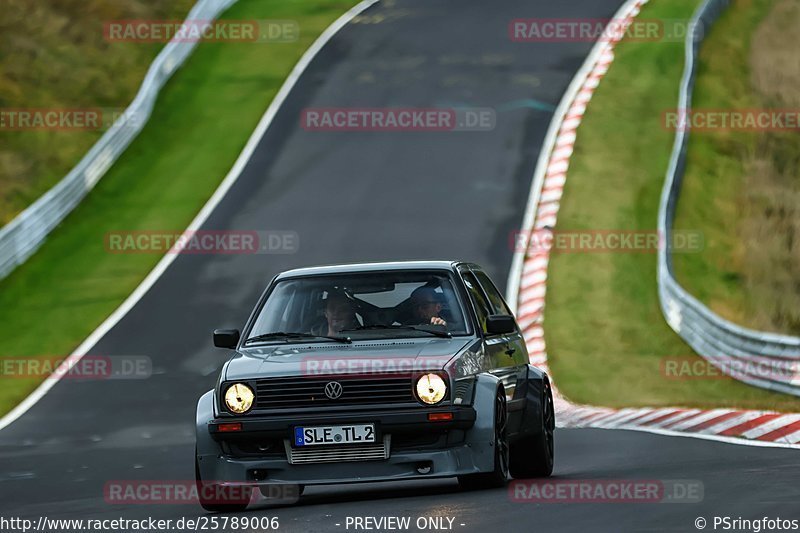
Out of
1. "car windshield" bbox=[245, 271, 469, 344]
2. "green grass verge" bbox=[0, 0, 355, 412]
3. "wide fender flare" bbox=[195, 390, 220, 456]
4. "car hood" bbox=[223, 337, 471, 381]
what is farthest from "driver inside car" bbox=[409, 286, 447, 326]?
"green grass verge" bbox=[0, 0, 355, 412]

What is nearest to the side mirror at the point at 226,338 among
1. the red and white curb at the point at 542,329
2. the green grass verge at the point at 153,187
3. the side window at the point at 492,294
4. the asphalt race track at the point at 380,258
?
the asphalt race track at the point at 380,258

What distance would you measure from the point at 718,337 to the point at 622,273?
16.0 feet

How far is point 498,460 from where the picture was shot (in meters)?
10.1

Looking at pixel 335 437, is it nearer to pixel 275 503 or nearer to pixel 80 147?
pixel 275 503

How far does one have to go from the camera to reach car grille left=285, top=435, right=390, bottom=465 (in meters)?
9.80

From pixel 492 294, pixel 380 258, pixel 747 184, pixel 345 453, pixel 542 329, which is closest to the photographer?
pixel 345 453

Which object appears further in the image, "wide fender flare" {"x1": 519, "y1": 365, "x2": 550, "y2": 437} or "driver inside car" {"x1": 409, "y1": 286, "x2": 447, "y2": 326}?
"wide fender flare" {"x1": 519, "y1": 365, "x2": 550, "y2": 437}

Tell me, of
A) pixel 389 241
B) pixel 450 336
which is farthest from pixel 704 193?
pixel 450 336

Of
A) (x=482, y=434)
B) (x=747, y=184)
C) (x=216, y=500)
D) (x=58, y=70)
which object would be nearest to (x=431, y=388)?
(x=482, y=434)

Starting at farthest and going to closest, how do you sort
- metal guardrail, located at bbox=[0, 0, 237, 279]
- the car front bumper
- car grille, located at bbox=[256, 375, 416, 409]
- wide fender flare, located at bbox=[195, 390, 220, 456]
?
1. metal guardrail, located at bbox=[0, 0, 237, 279]
2. wide fender flare, located at bbox=[195, 390, 220, 456]
3. car grille, located at bbox=[256, 375, 416, 409]
4. the car front bumper

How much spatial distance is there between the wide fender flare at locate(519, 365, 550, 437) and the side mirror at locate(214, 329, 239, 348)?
2.03m

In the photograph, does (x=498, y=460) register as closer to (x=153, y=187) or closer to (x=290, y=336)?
(x=290, y=336)

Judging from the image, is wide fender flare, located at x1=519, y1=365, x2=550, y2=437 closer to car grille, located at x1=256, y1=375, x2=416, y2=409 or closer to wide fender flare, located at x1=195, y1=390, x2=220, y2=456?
car grille, located at x1=256, y1=375, x2=416, y2=409

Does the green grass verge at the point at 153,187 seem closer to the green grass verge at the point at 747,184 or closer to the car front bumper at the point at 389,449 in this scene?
the green grass verge at the point at 747,184
